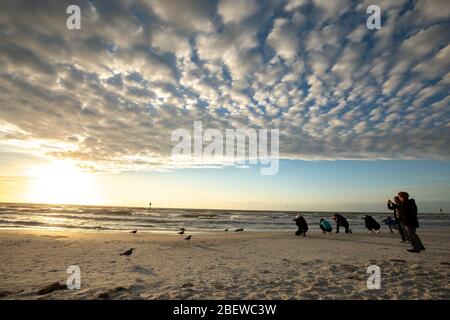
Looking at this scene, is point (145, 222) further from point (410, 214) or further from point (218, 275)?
point (410, 214)

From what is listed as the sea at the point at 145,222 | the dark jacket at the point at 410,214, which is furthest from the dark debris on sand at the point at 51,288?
the sea at the point at 145,222

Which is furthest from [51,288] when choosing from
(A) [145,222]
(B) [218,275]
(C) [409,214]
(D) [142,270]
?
(A) [145,222]

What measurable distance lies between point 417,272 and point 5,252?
15.8 m

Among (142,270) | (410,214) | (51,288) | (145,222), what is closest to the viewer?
(51,288)

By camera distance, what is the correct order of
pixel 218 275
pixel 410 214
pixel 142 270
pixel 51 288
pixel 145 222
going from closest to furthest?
pixel 51 288
pixel 218 275
pixel 142 270
pixel 410 214
pixel 145 222

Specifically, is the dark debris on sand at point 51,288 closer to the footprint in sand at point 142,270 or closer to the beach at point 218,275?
the beach at point 218,275

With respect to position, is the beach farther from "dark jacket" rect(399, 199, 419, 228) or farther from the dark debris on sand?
"dark jacket" rect(399, 199, 419, 228)

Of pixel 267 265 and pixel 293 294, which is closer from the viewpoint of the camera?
pixel 293 294

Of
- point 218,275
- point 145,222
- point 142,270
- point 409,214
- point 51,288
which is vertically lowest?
point 145,222

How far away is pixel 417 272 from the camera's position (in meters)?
7.61

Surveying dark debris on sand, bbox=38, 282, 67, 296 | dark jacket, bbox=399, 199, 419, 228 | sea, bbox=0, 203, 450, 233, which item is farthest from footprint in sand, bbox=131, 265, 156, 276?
sea, bbox=0, 203, 450, 233

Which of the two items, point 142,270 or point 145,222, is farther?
point 145,222
